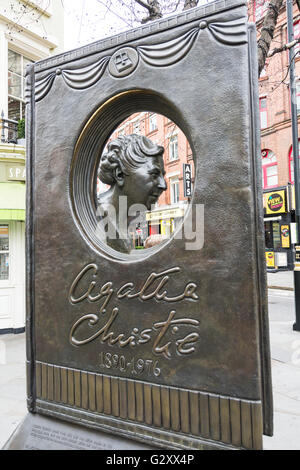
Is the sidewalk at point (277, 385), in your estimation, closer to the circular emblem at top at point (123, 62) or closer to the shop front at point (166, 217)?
the circular emblem at top at point (123, 62)

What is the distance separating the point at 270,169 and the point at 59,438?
18.0 m

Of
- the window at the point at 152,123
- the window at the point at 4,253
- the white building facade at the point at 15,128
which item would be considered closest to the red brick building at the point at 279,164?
the window at the point at 152,123

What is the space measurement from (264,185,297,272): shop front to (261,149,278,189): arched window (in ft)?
3.68

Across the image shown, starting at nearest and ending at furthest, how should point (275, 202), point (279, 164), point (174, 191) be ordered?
point (275, 202)
point (279, 164)
point (174, 191)

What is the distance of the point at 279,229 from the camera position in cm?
1655

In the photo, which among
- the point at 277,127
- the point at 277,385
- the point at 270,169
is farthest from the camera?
the point at 270,169

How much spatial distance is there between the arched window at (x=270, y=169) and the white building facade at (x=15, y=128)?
506 inches

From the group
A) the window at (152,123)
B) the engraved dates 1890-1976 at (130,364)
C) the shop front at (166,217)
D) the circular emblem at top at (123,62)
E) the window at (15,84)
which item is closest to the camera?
the engraved dates 1890-1976 at (130,364)

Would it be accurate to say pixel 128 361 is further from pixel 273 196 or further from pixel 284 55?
pixel 284 55

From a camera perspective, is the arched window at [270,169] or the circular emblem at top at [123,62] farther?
the arched window at [270,169]

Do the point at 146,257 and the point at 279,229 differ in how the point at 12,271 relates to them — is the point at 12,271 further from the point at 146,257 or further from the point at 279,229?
the point at 279,229

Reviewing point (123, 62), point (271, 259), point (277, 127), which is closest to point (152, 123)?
point (277, 127)
